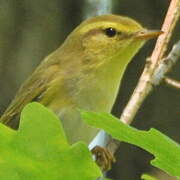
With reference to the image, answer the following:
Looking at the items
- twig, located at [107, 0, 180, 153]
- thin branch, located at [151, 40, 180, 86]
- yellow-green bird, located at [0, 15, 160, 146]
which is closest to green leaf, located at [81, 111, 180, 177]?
twig, located at [107, 0, 180, 153]

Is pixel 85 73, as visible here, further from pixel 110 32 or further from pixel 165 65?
pixel 165 65

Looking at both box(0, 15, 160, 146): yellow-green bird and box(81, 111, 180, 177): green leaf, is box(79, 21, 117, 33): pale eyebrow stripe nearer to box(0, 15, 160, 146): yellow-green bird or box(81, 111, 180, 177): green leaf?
box(0, 15, 160, 146): yellow-green bird

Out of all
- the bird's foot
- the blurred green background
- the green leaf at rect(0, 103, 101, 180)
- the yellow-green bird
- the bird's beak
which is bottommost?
the blurred green background

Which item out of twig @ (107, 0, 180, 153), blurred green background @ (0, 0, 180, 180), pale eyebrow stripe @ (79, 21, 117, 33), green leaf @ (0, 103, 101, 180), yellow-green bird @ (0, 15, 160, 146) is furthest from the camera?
blurred green background @ (0, 0, 180, 180)

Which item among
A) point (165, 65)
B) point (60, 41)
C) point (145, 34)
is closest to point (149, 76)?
point (165, 65)

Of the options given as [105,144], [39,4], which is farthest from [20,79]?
[105,144]

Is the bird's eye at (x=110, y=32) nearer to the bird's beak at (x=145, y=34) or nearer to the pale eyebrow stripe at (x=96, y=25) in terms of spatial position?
the pale eyebrow stripe at (x=96, y=25)
